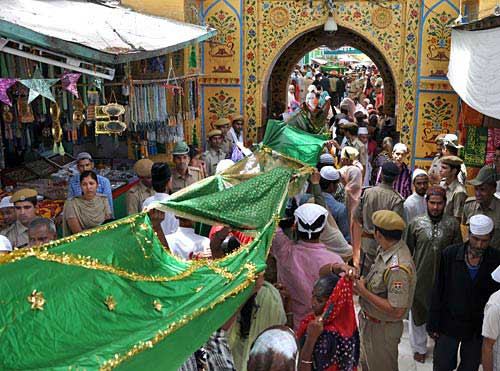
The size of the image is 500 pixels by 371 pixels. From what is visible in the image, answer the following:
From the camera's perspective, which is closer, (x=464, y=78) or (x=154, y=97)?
(x=464, y=78)

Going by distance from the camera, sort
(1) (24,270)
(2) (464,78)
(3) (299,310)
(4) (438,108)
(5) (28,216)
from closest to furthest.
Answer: (1) (24,270) → (3) (299,310) → (5) (28,216) → (2) (464,78) → (4) (438,108)

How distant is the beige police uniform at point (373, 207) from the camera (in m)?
5.75

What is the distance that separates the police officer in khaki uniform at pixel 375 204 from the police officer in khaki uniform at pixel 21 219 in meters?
3.00

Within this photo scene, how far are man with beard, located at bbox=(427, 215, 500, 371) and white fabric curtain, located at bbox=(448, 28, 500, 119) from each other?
1.64 m

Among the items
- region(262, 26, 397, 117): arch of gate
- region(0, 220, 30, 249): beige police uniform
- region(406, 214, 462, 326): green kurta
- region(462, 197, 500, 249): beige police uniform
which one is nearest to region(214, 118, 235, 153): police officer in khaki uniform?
region(262, 26, 397, 117): arch of gate

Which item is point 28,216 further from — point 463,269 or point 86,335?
point 463,269

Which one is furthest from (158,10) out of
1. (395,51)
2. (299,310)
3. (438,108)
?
(299,310)

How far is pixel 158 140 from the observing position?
8453 millimetres

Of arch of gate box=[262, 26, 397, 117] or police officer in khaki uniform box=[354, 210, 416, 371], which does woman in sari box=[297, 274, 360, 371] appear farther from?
arch of gate box=[262, 26, 397, 117]

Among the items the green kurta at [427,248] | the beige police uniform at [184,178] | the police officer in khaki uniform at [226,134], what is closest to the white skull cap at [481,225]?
the green kurta at [427,248]

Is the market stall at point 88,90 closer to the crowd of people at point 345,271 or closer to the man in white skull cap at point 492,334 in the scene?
the crowd of people at point 345,271

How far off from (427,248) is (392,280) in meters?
1.31

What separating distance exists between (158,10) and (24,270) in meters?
7.24

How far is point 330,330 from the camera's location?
325 centimetres
